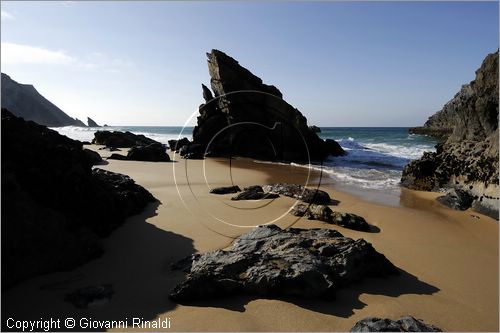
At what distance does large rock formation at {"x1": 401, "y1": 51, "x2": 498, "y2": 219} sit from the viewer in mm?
12372

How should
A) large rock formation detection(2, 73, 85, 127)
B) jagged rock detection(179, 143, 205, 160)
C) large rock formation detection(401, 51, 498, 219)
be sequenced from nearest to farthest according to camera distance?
large rock formation detection(401, 51, 498, 219) → jagged rock detection(179, 143, 205, 160) → large rock formation detection(2, 73, 85, 127)

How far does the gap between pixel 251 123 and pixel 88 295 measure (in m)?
30.7

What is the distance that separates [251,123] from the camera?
34.8 meters

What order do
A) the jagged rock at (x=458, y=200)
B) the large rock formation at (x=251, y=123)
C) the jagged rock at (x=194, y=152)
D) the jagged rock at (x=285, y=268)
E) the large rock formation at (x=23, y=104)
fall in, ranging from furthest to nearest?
the large rock formation at (x=23, y=104) < the large rock formation at (x=251, y=123) < the jagged rock at (x=194, y=152) < the jagged rock at (x=458, y=200) < the jagged rock at (x=285, y=268)

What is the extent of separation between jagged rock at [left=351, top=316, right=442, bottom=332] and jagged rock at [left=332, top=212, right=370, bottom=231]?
4353 millimetres

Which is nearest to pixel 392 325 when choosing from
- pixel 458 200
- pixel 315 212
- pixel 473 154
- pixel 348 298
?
pixel 348 298

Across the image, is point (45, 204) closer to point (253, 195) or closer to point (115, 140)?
point (253, 195)

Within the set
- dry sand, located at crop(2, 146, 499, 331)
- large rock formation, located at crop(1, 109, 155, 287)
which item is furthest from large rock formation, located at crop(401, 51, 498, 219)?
large rock formation, located at crop(1, 109, 155, 287)

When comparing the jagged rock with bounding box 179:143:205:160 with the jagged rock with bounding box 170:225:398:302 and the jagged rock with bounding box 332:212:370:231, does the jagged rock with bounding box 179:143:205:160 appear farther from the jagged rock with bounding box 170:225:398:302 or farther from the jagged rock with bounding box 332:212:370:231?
the jagged rock with bounding box 170:225:398:302

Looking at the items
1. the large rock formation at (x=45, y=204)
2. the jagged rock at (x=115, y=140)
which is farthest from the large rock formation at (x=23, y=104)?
the large rock formation at (x=45, y=204)

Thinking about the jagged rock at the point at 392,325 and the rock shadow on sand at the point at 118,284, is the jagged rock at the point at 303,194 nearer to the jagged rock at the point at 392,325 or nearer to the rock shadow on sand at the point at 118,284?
the rock shadow on sand at the point at 118,284

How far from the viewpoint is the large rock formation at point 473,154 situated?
12.4 meters

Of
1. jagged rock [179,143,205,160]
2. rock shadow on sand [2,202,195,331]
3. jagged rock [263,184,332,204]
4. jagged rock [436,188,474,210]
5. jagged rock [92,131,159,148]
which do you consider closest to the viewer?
rock shadow on sand [2,202,195,331]

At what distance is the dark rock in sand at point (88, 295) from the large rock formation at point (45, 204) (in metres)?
0.87
